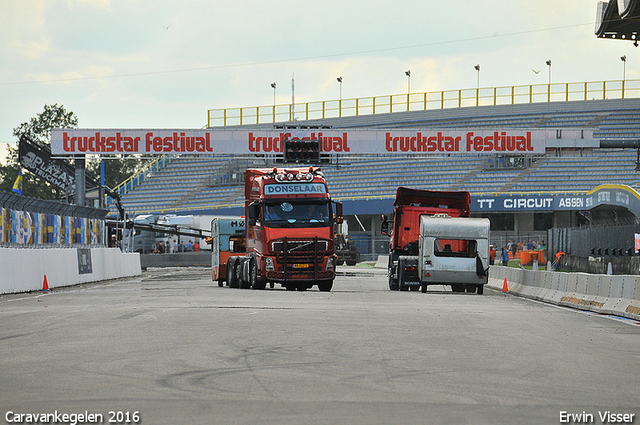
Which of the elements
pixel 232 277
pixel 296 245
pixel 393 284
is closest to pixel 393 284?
pixel 393 284

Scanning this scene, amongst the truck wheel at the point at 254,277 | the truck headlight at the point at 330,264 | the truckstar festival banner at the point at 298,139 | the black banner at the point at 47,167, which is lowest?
the truck wheel at the point at 254,277

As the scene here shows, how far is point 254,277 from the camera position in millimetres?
28250

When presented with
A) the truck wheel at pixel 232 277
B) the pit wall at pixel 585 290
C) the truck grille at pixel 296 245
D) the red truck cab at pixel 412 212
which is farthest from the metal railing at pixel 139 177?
the pit wall at pixel 585 290

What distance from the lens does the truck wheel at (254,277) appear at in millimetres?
28016

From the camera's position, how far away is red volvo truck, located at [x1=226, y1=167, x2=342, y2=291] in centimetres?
2675

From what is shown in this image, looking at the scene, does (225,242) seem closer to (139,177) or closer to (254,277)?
(254,277)

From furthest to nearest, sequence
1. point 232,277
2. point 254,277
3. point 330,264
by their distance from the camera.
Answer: point 232,277 → point 254,277 → point 330,264

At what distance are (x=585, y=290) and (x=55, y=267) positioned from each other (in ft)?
53.4

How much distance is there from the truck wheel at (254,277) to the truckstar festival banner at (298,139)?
18.3m

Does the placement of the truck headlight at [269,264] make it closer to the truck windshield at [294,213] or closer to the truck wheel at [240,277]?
the truck windshield at [294,213]

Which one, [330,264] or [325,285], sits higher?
[330,264]

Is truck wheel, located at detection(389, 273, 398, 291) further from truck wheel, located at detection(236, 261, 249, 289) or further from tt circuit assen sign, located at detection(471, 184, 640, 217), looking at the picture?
tt circuit assen sign, located at detection(471, 184, 640, 217)

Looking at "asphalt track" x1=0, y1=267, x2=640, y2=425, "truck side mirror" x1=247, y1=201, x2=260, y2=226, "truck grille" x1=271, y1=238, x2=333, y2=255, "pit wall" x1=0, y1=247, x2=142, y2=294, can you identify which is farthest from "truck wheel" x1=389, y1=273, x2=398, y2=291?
"asphalt track" x1=0, y1=267, x2=640, y2=425

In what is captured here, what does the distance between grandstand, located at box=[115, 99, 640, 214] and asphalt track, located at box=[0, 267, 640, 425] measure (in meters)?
46.6
